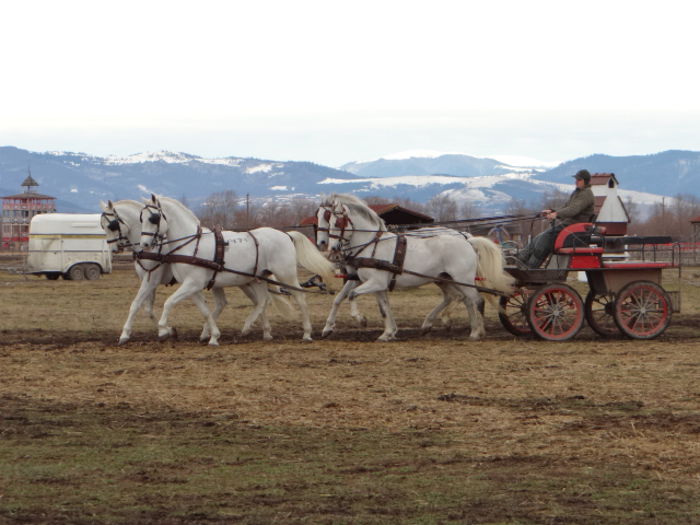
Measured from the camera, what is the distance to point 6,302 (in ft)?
82.0

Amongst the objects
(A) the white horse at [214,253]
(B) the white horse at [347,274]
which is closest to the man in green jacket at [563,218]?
(B) the white horse at [347,274]

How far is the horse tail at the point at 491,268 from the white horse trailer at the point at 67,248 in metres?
23.7

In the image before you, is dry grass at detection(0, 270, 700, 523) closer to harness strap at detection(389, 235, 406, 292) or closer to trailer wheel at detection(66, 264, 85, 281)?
harness strap at detection(389, 235, 406, 292)

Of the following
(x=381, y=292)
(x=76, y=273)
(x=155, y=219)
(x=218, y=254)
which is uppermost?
(x=155, y=219)

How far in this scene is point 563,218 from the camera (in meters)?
16.3

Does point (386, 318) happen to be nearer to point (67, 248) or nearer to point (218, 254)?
point (218, 254)

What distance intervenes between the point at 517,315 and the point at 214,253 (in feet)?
16.5

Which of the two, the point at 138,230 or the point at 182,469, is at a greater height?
the point at 138,230

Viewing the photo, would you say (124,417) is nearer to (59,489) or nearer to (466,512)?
(59,489)

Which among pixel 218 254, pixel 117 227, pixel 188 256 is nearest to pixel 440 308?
pixel 218 254

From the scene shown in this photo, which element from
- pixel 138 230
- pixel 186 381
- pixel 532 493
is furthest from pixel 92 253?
pixel 532 493

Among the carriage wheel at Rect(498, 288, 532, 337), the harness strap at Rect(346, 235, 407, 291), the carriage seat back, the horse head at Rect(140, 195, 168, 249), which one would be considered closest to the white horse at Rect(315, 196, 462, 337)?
the harness strap at Rect(346, 235, 407, 291)

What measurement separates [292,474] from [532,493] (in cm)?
172

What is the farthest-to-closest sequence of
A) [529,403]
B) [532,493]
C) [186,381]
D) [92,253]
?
[92,253] < [186,381] < [529,403] < [532,493]
